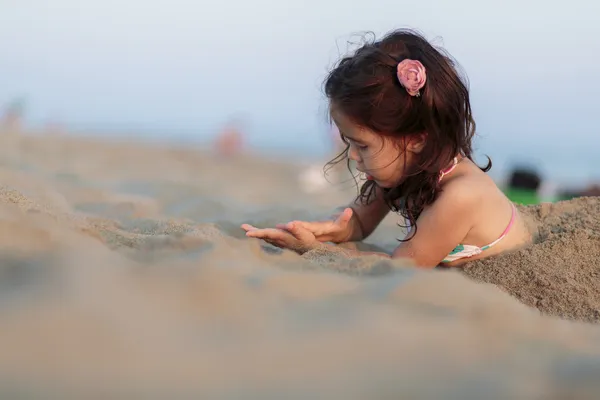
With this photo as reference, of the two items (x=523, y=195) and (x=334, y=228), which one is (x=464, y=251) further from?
(x=523, y=195)

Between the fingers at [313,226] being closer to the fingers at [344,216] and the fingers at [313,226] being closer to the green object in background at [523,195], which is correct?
the fingers at [344,216]

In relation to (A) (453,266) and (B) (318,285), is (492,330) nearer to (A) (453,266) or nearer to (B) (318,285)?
(B) (318,285)

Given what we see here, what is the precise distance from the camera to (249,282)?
1318 millimetres

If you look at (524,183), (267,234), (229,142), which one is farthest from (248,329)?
(229,142)

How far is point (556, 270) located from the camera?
2.27 meters

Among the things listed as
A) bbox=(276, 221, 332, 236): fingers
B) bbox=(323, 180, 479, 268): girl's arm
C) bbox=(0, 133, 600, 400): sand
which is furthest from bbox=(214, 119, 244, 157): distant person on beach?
bbox=(0, 133, 600, 400): sand

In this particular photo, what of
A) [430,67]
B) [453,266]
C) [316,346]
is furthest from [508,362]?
[430,67]

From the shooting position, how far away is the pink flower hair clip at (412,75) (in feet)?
7.80

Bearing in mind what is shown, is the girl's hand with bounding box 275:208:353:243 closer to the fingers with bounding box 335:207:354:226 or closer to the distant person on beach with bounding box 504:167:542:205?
the fingers with bounding box 335:207:354:226

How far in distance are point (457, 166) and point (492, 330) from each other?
1386 mm

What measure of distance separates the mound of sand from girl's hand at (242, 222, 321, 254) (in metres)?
0.60

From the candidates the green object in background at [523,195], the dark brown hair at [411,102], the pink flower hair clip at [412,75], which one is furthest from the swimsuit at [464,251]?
the green object in background at [523,195]

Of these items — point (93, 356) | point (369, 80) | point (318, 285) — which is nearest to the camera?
point (93, 356)

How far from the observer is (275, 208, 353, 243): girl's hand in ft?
8.63
